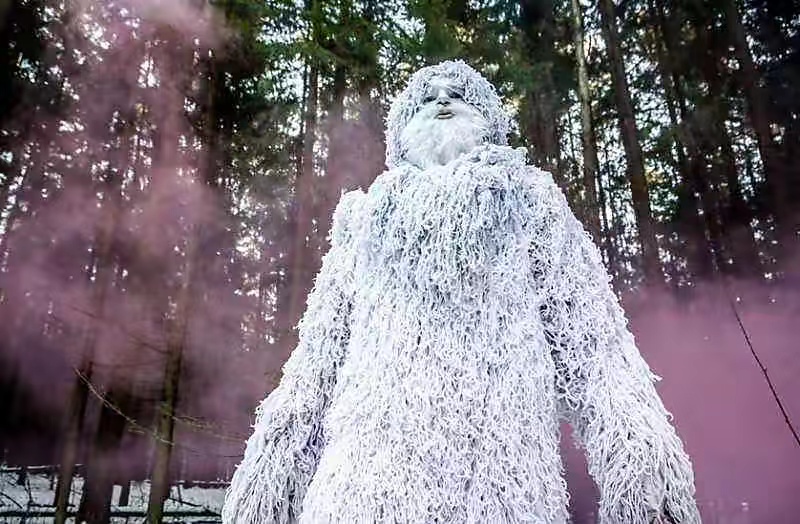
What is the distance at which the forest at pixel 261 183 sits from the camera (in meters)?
4.13

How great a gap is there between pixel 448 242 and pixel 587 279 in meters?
0.26

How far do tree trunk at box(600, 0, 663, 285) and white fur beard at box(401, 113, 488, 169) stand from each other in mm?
3217

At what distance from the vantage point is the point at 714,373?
5.28 m

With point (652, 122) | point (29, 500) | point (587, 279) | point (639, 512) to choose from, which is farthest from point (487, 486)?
point (652, 122)

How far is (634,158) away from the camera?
408cm

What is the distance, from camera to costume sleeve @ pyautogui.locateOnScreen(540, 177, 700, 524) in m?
0.76

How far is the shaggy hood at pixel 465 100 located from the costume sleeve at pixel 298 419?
0.31 m

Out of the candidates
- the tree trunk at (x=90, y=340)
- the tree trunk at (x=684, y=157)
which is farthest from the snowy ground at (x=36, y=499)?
the tree trunk at (x=684, y=157)

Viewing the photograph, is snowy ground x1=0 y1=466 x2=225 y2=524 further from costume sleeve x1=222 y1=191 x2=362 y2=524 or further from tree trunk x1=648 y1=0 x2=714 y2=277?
tree trunk x1=648 y1=0 x2=714 y2=277

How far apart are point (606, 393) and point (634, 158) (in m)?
3.67

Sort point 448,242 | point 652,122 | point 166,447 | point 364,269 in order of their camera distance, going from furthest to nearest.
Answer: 1. point 652,122
2. point 166,447
3. point 364,269
4. point 448,242

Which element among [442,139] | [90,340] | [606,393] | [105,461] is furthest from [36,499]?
[606,393]

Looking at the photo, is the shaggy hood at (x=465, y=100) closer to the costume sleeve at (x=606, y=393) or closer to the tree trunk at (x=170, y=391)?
the costume sleeve at (x=606, y=393)

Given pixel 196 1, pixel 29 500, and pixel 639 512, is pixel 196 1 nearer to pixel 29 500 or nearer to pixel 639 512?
pixel 29 500
